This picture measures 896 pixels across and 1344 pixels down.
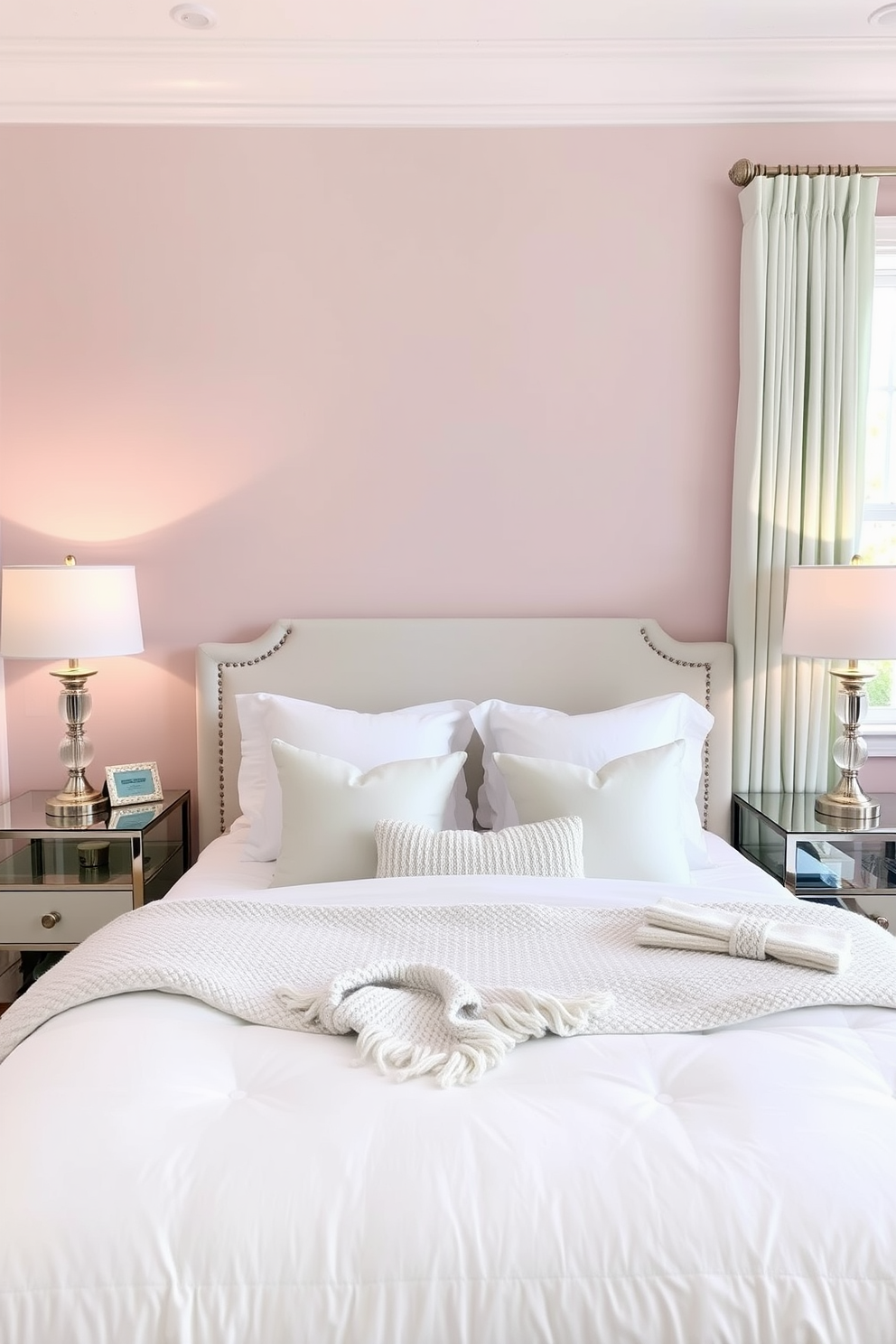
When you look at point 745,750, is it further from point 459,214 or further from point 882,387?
point 459,214

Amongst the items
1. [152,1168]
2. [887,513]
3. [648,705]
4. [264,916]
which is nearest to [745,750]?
[648,705]

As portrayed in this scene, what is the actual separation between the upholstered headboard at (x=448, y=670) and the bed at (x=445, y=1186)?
1416mm

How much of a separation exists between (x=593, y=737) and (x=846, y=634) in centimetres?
73

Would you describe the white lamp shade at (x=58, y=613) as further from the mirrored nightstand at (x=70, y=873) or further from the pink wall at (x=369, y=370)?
the mirrored nightstand at (x=70, y=873)

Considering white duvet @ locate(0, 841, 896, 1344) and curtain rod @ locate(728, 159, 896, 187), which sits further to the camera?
curtain rod @ locate(728, 159, 896, 187)

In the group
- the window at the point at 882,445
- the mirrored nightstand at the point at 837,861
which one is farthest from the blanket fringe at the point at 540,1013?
the window at the point at 882,445

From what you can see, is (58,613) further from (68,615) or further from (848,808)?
(848,808)

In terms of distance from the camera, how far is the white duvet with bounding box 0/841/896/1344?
115cm

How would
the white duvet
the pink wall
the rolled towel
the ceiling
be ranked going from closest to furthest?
the white duvet → the rolled towel → the ceiling → the pink wall

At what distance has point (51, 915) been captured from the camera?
271cm

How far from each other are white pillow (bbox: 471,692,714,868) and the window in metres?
0.73

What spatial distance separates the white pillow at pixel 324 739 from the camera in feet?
8.80

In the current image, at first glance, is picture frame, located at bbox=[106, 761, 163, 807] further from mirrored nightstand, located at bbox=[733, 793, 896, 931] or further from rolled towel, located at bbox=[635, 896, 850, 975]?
mirrored nightstand, located at bbox=[733, 793, 896, 931]

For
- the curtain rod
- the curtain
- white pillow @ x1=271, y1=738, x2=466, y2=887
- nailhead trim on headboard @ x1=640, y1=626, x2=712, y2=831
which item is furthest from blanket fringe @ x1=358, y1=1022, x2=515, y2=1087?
the curtain rod
